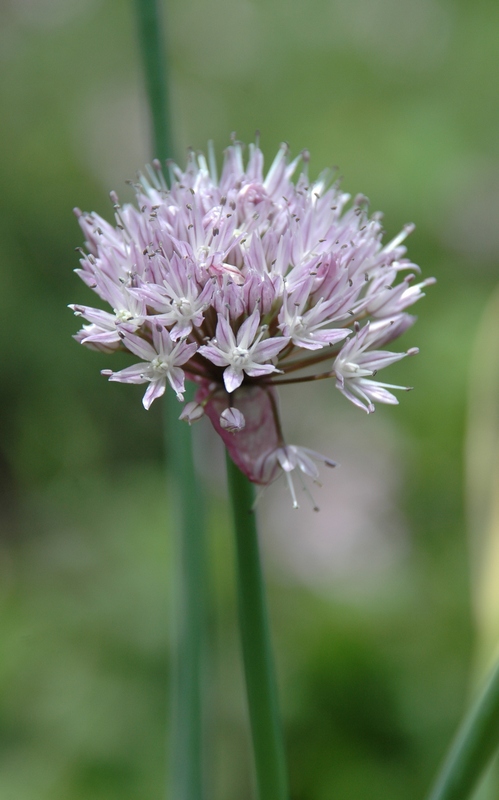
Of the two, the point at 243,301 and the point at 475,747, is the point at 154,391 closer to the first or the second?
the point at 243,301

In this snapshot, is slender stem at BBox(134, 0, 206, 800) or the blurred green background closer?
slender stem at BBox(134, 0, 206, 800)

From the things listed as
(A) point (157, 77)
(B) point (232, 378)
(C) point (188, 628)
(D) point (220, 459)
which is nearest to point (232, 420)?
(B) point (232, 378)

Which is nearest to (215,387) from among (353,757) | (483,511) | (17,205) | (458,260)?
(483,511)

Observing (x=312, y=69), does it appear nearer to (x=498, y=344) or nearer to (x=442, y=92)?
(x=442, y=92)

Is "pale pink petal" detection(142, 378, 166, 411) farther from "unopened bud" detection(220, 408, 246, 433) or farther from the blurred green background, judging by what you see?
the blurred green background

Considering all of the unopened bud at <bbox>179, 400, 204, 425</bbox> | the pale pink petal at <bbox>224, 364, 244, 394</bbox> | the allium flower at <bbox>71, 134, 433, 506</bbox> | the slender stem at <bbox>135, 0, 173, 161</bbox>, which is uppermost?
the slender stem at <bbox>135, 0, 173, 161</bbox>

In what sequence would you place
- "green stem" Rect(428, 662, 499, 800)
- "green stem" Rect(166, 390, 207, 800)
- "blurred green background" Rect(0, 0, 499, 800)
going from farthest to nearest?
"blurred green background" Rect(0, 0, 499, 800) → "green stem" Rect(166, 390, 207, 800) → "green stem" Rect(428, 662, 499, 800)

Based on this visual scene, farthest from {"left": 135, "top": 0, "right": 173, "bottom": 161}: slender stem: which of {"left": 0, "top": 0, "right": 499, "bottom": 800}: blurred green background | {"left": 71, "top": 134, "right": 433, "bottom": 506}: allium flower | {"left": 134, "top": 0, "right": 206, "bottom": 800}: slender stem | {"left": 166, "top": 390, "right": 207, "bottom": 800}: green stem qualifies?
{"left": 0, "top": 0, "right": 499, "bottom": 800}: blurred green background
